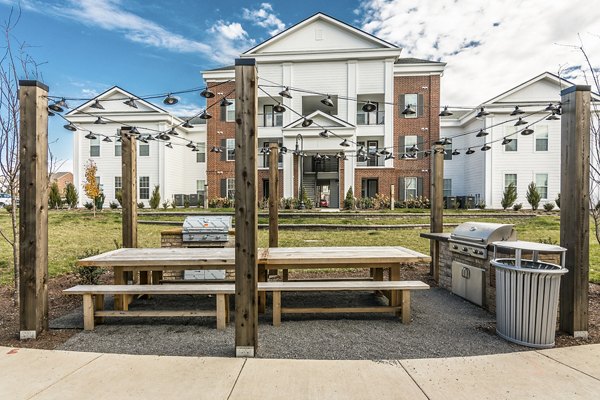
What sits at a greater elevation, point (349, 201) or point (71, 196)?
point (71, 196)

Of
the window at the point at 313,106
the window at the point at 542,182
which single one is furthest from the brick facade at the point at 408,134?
the window at the point at 542,182

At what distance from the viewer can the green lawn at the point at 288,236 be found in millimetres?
9145

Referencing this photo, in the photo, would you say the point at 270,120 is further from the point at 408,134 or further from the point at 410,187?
the point at 410,187

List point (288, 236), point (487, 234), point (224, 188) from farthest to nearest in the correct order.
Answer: point (224, 188) → point (288, 236) → point (487, 234)

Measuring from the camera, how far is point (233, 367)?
3.33 meters

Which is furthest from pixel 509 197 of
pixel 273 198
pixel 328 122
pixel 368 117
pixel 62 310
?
pixel 62 310

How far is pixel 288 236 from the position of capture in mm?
13711

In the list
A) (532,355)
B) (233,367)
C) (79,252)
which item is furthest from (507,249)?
(79,252)

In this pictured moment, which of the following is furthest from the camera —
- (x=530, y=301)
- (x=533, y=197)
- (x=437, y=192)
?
(x=533, y=197)

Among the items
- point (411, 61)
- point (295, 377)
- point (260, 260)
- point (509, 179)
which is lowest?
point (295, 377)

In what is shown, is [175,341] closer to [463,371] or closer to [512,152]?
[463,371]

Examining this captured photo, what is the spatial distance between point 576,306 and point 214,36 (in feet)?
83.2

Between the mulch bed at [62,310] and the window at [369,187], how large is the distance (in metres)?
18.9

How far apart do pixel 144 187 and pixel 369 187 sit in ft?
62.9
